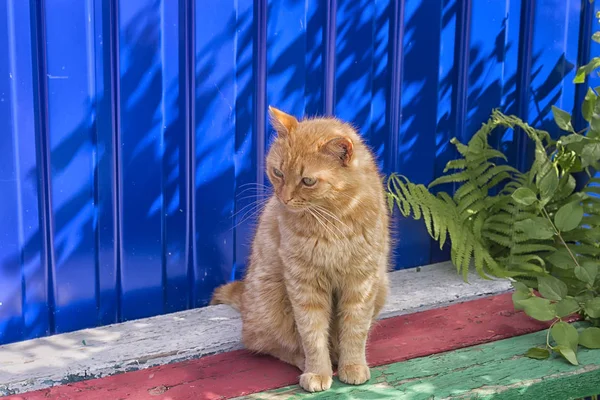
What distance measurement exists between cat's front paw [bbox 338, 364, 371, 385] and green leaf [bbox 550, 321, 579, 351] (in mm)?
909

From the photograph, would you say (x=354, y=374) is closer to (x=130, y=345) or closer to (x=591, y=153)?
(x=130, y=345)

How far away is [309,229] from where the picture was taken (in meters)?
2.87

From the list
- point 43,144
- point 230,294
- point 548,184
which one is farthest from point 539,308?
point 43,144

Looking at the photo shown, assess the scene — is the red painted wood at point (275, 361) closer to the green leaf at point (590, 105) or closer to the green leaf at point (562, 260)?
the green leaf at point (562, 260)

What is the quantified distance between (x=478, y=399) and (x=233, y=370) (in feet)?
3.36

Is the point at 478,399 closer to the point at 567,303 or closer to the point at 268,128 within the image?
the point at 567,303

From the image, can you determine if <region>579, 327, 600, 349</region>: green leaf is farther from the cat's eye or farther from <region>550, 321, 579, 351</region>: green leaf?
the cat's eye

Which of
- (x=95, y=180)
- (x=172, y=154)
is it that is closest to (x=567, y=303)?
(x=172, y=154)

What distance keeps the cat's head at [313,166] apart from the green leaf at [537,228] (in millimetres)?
1157

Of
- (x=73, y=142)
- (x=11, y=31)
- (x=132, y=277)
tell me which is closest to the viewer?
(x=11, y=31)

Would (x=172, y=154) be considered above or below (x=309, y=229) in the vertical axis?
above

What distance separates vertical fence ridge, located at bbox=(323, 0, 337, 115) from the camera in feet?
12.1

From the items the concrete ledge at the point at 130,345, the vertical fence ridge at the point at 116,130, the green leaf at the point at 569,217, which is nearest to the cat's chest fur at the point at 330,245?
the concrete ledge at the point at 130,345

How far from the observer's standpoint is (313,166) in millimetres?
2732
